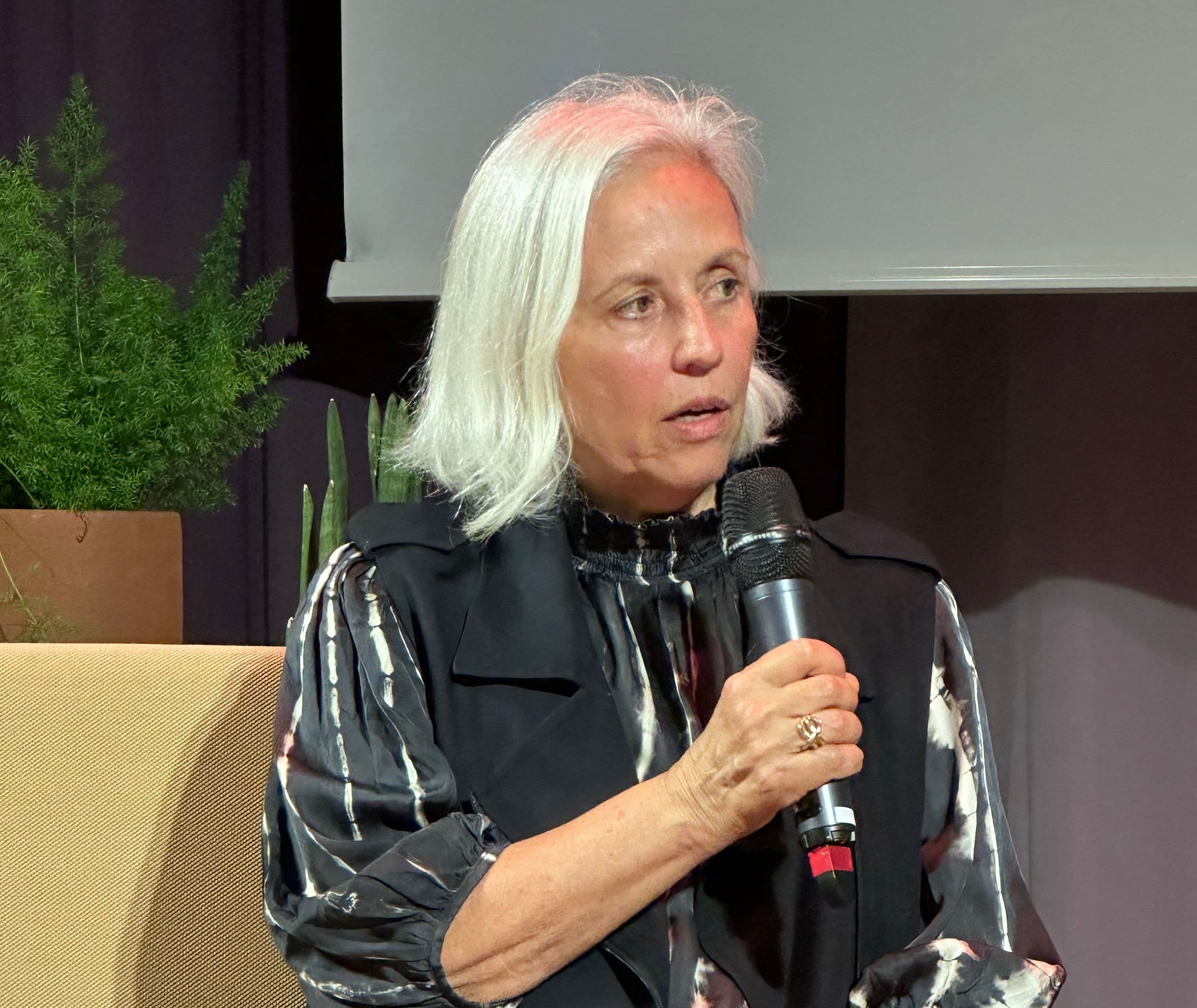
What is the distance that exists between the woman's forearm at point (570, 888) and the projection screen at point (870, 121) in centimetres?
123

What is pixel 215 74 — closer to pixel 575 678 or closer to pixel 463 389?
pixel 463 389

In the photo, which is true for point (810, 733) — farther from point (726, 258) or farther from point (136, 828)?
point (136, 828)

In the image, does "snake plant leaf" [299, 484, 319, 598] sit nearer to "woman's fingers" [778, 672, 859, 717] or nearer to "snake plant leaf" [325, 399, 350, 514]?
"snake plant leaf" [325, 399, 350, 514]

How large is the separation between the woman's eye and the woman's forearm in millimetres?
481

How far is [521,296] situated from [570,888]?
0.60 meters

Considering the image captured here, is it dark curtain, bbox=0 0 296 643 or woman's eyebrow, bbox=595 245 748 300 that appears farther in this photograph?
dark curtain, bbox=0 0 296 643

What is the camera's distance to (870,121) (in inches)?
92.0

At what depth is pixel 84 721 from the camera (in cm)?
158

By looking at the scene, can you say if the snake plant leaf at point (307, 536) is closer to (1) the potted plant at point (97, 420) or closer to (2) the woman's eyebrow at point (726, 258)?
(1) the potted plant at point (97, 420)

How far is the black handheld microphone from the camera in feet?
3.48


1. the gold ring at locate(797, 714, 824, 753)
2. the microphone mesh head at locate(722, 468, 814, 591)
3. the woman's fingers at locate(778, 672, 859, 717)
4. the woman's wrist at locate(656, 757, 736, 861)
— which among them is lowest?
the woman's wrist at locate(656, 757, 736, 861)

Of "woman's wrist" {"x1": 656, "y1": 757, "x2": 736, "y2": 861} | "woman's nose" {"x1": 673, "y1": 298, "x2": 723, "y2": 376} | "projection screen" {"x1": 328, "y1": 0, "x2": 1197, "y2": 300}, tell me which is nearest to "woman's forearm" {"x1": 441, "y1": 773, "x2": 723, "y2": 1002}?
"woman's wrist" {"x1": 656, "y1": 757, "x2": 736, "y2": 861}

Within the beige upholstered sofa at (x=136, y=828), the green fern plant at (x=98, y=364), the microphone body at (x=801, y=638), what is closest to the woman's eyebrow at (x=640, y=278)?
the microphone body at (x=801, y=638)

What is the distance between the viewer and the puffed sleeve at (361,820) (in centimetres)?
121
